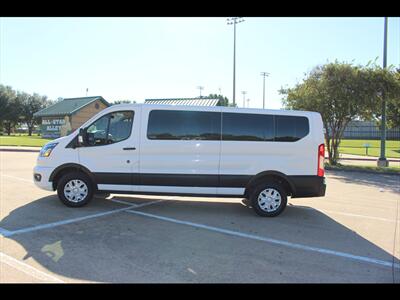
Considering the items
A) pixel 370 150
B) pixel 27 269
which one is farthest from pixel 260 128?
pixel 370 150

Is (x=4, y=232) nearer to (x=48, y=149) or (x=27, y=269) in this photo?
(x=27, y=269)

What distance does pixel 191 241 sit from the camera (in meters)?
5.61

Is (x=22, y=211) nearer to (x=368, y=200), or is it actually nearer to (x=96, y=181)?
(x=96, y=181)

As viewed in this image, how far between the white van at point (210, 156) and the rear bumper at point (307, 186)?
20 mm

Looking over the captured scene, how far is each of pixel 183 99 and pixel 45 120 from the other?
1019 inches

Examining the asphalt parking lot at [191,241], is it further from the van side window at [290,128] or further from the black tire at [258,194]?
the van side window at [290,128]

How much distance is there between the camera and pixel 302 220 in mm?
7215

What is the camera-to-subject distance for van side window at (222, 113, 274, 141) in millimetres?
7363

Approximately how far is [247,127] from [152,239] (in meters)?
3.07

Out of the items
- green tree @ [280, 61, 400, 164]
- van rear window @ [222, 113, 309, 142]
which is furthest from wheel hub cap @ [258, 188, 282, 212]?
green tree @ [280, 61, 400, 164]

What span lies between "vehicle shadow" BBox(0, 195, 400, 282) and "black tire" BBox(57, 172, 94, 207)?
6.6 inches

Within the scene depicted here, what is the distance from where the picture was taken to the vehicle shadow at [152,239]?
172 inches

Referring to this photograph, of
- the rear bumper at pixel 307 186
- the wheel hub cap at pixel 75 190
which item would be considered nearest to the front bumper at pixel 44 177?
the wheel hub cap at pixel 75 190
